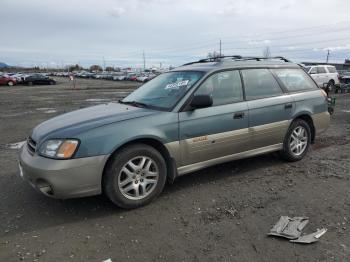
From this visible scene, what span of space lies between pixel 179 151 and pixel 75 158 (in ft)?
4.14

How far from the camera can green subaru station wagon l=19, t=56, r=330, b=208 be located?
147 inches

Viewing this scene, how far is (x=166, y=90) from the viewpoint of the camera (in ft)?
15.8

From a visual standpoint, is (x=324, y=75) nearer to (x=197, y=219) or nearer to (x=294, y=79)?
(x=294, y=79)

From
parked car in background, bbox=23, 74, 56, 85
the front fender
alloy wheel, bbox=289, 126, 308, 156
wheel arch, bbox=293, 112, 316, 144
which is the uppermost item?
the front fender

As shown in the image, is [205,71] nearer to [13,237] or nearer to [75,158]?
[75,158]

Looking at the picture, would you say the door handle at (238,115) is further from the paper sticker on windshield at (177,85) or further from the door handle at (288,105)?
the door handle at (288,105)

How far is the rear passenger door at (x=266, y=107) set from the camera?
5.03m

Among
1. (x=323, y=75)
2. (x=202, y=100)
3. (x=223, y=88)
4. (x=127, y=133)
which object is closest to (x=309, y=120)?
(x=223, y=88)

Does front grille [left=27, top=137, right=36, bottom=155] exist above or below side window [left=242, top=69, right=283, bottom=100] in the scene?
below

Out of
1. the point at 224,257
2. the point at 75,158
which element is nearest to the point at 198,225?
the point at 224,257

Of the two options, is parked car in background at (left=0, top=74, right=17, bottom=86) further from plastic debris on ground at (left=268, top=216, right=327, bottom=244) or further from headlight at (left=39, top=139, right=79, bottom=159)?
plastic debris on ground at (left=268, top=216, right=327, bottom=244)

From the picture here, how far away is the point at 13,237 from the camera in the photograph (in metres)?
3.43

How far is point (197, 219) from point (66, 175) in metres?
1.46

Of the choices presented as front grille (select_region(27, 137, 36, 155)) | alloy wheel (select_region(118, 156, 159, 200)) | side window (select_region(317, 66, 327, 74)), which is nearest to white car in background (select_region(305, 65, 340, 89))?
side window (select_region(317, 66, 327, 74))
